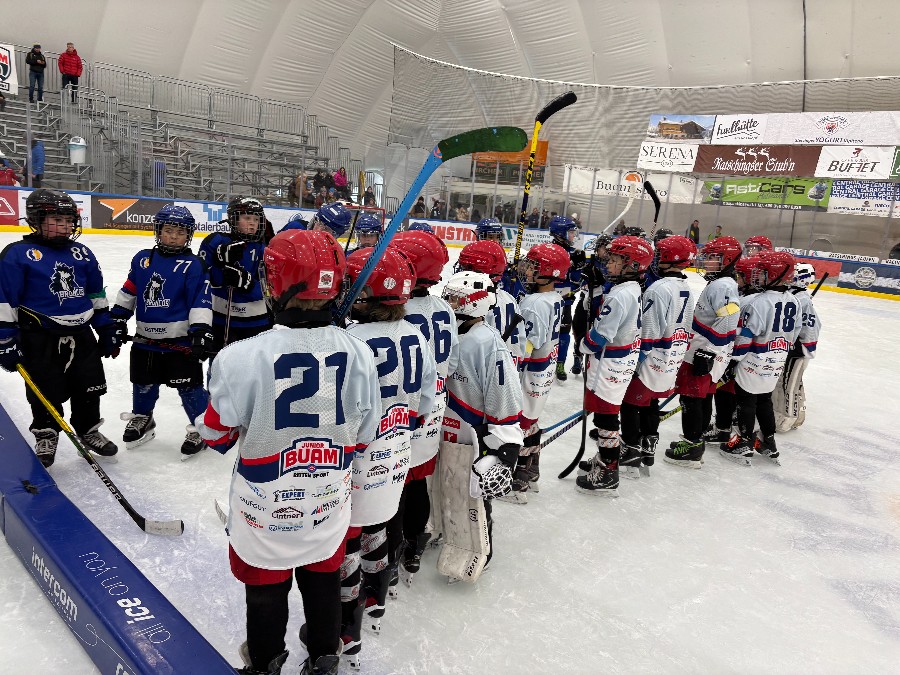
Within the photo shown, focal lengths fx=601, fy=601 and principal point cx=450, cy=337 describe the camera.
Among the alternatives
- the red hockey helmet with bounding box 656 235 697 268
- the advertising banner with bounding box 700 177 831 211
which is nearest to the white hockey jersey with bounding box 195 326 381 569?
the red hockey helmet with bounding box 656 235 697 268

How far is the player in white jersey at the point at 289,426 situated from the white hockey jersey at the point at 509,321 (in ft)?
5.46

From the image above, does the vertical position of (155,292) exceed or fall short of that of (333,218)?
it falls short

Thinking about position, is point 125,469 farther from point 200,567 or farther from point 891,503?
point 891,503

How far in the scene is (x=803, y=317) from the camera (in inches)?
191

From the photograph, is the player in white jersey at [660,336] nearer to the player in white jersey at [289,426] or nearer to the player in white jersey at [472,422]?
the player in white jersey at [472,422]

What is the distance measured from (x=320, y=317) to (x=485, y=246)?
1548 millimetres

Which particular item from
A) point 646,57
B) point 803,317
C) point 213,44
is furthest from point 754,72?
point 803,317

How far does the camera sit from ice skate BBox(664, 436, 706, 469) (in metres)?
4.36

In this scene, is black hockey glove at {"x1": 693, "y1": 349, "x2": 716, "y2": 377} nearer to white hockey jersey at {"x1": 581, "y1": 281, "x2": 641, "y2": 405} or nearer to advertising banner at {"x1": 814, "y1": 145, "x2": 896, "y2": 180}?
white hockey jersey at {"x1": 581, "y1": 281, "x2": 641, "y2": 405}

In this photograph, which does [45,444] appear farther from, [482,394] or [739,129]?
[739,129]

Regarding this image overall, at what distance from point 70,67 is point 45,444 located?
599 inches

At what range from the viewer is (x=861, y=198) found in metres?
16.2

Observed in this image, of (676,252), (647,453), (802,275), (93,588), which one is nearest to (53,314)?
(93,588)

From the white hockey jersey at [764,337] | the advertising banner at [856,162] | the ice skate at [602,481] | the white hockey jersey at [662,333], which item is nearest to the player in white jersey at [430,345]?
the ice skate at [602,481]
